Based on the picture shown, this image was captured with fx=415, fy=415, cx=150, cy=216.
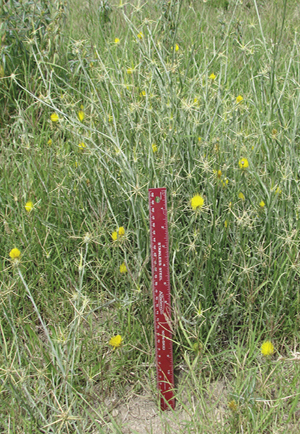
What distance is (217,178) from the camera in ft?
5.46

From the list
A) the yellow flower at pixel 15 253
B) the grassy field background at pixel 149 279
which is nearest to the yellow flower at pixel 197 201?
the grassy field background at pixel 149 279

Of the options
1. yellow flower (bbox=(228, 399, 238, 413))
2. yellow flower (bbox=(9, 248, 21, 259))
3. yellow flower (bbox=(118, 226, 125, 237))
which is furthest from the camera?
yellow flower (bbox=(118, 226, 125, 237))

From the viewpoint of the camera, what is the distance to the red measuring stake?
1404 millimetres

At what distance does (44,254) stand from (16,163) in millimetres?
604

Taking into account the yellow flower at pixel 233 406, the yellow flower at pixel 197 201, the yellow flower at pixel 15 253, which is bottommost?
the yellow flower at pixel 233 406

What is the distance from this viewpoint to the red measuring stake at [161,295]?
1404 mm

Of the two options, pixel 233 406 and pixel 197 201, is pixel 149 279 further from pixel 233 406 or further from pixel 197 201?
pixel 233 406

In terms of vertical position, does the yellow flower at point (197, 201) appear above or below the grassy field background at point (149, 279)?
above

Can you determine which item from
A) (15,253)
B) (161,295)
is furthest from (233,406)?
(15,253)

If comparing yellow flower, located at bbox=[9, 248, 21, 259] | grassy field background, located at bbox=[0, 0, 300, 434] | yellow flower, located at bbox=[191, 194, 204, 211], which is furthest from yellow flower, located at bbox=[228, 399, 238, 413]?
yellow flower, located at bbox=[9, 248, 21, 259]

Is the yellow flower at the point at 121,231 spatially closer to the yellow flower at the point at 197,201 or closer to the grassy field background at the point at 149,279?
the grassy field background at the point at 149,279

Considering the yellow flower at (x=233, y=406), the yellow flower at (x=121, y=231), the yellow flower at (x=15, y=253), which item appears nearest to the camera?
the yellow flower at (x=233, y=406)

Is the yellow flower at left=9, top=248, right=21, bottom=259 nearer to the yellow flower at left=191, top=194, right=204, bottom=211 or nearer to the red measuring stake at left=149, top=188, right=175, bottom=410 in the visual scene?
the red measuring stake at left=149, top=188, right=175, bottom=410

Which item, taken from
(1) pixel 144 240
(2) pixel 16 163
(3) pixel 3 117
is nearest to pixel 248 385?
(1) pixel 144 240
